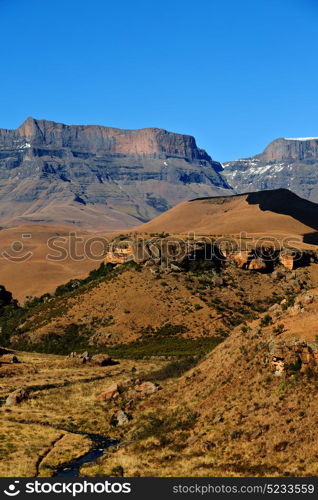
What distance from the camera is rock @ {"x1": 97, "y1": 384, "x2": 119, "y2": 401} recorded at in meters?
41.7

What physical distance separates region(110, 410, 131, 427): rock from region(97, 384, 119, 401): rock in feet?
14.8

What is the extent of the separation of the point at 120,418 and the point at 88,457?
5.82 m

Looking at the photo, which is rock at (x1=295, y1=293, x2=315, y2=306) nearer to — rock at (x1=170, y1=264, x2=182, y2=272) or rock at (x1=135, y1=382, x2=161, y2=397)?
rock at (x1=135, y1=382, x2=161, y2=397)

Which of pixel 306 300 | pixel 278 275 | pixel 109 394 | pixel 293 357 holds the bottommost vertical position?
pixel 109 394

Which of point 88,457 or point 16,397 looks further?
point 16,397

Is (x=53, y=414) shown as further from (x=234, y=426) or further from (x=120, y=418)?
(x=234, y=426)

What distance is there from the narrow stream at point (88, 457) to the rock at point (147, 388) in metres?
5.57

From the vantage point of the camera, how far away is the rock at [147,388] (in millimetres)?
39812

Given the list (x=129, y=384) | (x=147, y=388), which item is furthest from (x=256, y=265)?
(x=147, y=388)

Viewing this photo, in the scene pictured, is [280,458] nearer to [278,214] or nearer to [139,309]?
[139,309]

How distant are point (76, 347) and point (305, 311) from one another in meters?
35.5

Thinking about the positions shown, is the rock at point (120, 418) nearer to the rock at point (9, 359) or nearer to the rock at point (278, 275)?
the rock at point (9, 359)

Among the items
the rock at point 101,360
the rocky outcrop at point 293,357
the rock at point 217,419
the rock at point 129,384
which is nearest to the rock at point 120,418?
the rock at point 129,384

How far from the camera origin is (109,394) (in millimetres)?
41906
